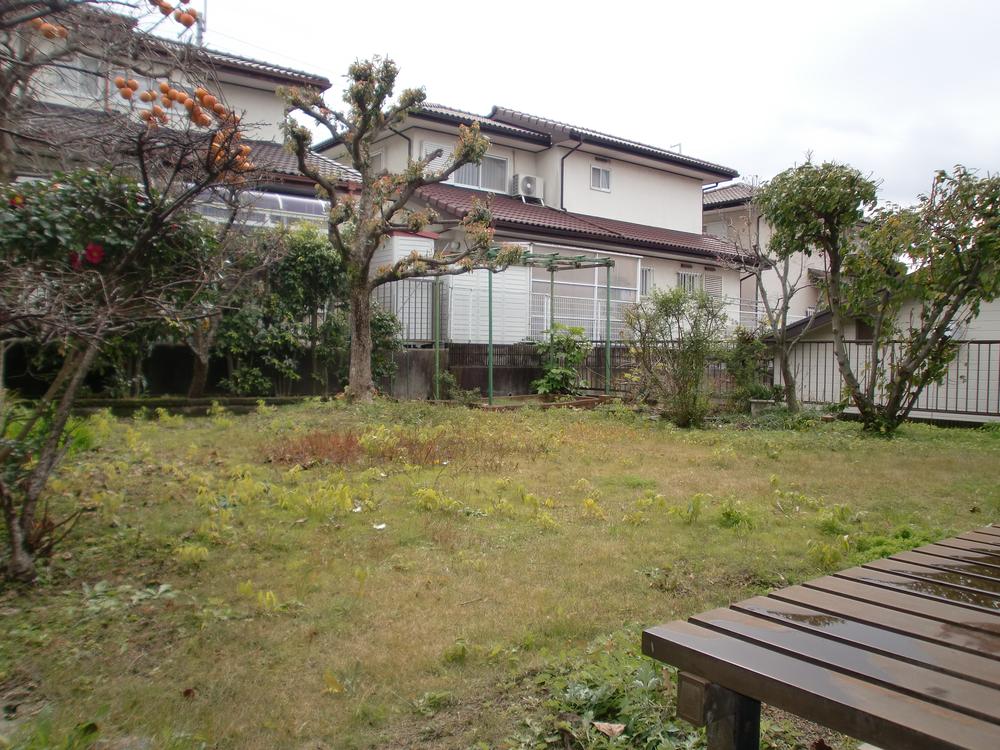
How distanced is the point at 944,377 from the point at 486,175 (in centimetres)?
1323

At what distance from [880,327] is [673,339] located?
2.92 meters

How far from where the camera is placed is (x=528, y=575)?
12.9ft

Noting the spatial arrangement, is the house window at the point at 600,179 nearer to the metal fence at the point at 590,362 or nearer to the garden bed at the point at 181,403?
the metal fence at the point at 590,362

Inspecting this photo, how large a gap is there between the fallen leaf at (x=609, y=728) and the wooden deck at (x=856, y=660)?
17.3 inches

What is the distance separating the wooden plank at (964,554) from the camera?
107 inches

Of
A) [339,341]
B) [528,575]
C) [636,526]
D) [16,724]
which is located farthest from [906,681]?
[339,341]

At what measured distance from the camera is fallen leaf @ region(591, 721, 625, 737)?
7.64ft

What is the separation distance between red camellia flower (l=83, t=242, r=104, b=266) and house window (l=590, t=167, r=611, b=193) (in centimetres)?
1885

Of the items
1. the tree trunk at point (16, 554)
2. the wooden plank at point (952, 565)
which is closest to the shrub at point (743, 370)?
the wooden plank at point (952, 565)

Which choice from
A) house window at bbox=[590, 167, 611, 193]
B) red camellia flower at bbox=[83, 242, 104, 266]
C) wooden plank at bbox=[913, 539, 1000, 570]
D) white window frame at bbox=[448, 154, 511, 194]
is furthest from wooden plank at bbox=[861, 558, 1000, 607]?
house window at bbox=[590, 167, 611, 193]

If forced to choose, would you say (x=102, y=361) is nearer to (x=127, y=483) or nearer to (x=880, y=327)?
(x=127, y=483)

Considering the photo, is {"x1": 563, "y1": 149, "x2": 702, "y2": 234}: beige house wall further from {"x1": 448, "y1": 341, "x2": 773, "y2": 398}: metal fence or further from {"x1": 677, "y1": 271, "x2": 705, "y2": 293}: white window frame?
{"x1": 448, "y1": 341, "x2": 773, "y2": 398}: metal fence

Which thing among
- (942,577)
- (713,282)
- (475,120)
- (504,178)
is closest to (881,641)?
(942,577)

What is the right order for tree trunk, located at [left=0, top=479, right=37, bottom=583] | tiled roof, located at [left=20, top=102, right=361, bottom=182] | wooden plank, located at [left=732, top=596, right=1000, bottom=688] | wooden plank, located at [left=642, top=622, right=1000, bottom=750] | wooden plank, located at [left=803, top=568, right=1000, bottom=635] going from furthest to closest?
tiled roof, located at [left=20, top=102, right=361, bottom=182] < tree trunk, located at [left=0, top=479, right=37, bottom=583] < wooden plank, located at [left=803, top=568, right=1000, bottom=635] < wooden plank, located at [left=732, top=596, right=1000, bottom=688] < wooden plank, located at [left=642, top=622, right=1000, bottom=750]
